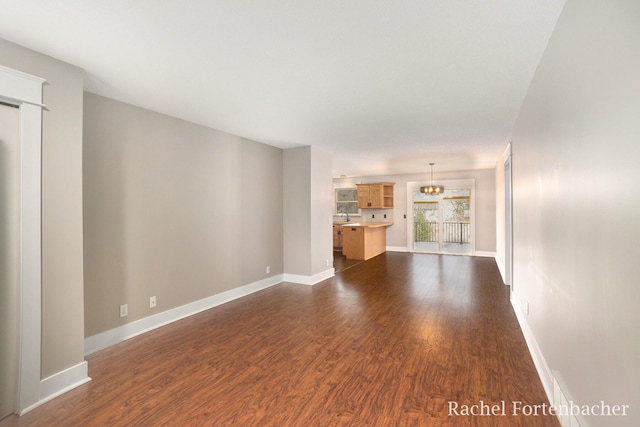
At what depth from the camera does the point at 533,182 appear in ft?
8.52

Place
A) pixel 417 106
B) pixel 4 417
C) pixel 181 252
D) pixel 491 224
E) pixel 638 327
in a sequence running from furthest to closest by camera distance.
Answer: pixel 491 224 → pixel 181 252 → pixel 417 106 → pixel 4 417 → pixel 638 327

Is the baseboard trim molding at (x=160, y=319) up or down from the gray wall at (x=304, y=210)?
down

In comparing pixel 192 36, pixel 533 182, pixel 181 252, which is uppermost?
pixel 192 36

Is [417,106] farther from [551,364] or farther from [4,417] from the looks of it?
[4,417]

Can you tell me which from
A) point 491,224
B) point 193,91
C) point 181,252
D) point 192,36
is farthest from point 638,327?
point 491,224

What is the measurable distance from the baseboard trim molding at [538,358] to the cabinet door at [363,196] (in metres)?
6.35

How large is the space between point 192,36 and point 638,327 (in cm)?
262

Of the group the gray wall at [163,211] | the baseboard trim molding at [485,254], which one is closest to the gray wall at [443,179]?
the baseboard trim molding at [485,254]

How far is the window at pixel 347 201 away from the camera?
409 inches

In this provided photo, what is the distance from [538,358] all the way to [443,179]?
7.06 metres

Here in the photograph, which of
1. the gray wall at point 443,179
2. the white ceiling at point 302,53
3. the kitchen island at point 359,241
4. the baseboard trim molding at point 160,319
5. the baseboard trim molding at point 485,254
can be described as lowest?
the baseboard trim molding at point 160,319

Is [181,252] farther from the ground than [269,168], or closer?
closer

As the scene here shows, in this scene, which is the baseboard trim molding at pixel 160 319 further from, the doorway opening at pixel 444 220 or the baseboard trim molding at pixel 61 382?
the doorway opening at pixel 444 220

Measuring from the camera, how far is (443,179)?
892cm
